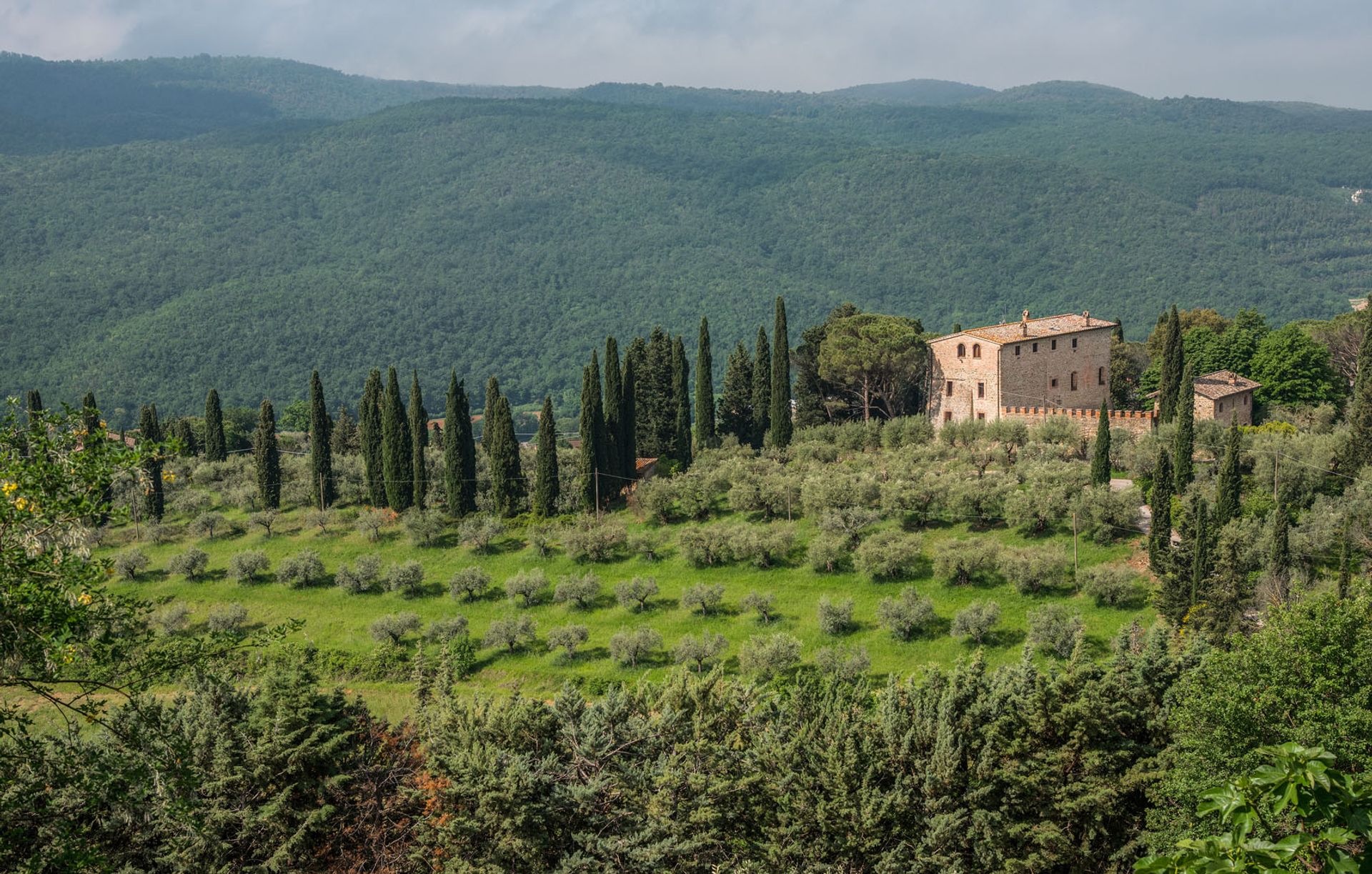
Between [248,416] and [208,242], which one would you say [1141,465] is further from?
[208,242]

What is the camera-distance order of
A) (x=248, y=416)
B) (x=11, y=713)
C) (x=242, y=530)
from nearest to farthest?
(x=11, y=713)
(x=242, y=530)
(x=248, y=416)

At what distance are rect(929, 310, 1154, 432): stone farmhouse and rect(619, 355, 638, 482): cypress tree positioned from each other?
13.9 meters

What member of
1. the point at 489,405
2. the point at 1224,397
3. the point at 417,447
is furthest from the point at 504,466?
the point at 1224,397

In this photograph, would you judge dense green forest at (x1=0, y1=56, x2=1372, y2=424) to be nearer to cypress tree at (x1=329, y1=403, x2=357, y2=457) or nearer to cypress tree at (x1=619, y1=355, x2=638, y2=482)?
cypress tree at (x1=329, y1=403, x2=357, y2=457)

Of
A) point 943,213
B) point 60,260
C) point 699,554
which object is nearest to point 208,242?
point 60,260

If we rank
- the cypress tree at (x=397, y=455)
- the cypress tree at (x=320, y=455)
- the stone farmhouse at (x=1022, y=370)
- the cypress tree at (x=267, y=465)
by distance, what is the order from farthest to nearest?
the stone farmhouse at (x=1022, y=370)
the cypress tree at (x=267, y=465)
the cypress tree at (x=320, y=455)
the cypress tree at (x=397, y=455)

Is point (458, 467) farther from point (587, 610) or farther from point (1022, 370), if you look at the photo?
point (1022, 370)

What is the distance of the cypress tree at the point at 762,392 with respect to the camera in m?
50.7

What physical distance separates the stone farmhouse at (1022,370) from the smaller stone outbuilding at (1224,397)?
3.19 metres

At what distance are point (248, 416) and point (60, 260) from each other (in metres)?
81.1

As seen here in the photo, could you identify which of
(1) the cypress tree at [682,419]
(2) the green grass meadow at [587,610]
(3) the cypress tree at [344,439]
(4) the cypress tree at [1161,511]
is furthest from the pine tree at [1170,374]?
(3) the cypress tree at [344,439]

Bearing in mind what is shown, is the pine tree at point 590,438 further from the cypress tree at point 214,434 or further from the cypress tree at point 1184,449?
the cypress tree at point 1184,449

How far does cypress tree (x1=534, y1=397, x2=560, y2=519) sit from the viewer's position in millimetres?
41219

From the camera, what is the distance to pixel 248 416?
8794 cm
